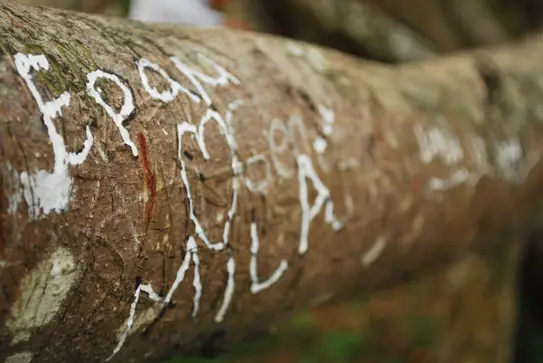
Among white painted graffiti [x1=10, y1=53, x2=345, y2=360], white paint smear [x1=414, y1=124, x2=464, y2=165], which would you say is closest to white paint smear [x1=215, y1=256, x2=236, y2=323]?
white painted graffiti [x1=10, y1=53, x2=345, y2=360]

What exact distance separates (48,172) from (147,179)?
0.11 meters

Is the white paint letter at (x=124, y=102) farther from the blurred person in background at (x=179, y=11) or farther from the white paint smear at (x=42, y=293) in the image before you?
the blurred person in background at (x=179, y=11)

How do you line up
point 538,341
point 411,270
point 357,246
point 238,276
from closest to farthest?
point 238,276 < point 357,246 < point 411,270 < point 538,341

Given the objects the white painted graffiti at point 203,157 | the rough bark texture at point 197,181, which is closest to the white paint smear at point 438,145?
the rough bark texture at point 197,181

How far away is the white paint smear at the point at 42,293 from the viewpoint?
503 mm

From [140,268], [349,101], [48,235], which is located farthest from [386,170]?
[48,235]

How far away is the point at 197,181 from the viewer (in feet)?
2.18

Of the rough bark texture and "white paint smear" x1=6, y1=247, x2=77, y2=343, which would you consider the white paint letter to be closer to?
the rough bark texture

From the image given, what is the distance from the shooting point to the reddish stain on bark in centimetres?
60

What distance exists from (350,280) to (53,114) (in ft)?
1.87

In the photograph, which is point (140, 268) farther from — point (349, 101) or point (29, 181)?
point (349, 101)

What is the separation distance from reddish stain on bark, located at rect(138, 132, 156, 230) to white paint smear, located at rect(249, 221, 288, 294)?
165 millimetres

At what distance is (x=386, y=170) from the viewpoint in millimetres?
977

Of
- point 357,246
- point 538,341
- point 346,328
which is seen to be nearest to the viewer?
point 357,246
